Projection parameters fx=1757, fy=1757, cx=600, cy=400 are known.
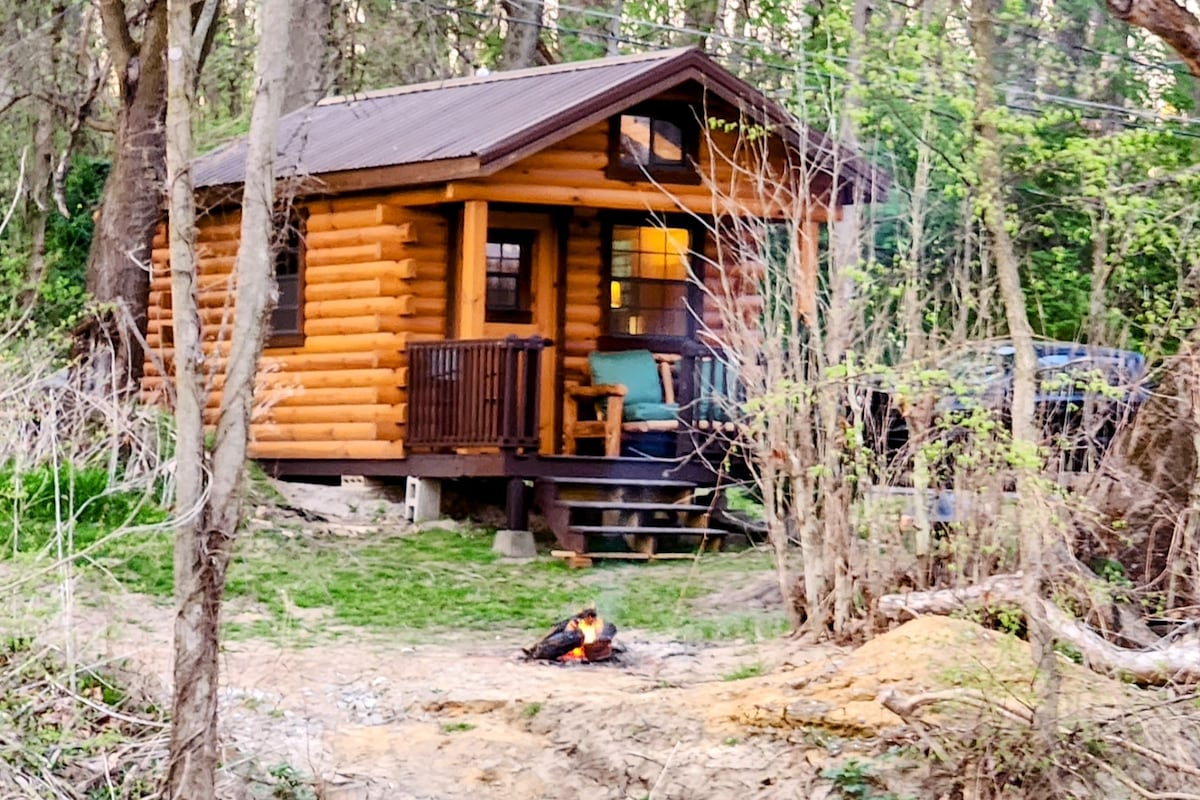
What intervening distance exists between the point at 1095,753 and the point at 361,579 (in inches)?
277

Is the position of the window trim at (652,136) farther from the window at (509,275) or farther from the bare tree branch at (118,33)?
the bare tree branch at (118,33)

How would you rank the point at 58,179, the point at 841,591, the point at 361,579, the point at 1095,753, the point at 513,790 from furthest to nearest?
the point at 58,179 → the point at 361,579 → the point at 841,591 → the point at 513,790 → the point at 1095,753

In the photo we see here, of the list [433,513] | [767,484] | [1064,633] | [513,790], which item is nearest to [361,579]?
[433,513]

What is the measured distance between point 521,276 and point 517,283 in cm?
8

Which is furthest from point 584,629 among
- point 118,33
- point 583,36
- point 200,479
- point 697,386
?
point 583,36

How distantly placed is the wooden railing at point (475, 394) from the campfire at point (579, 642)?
5.02m

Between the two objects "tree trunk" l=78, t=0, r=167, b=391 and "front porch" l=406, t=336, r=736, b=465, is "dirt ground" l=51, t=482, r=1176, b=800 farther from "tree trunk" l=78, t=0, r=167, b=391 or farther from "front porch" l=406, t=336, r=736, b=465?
"tree trunk" l=78, t=0, r=167, b=391

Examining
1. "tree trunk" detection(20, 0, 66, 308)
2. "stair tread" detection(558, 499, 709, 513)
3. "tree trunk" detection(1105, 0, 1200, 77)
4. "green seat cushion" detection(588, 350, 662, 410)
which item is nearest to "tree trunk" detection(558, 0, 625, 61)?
"tree trunk" detection(20, 0, 66, 308)

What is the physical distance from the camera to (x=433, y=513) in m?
16.7

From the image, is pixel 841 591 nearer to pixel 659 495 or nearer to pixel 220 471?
pixel 220 471

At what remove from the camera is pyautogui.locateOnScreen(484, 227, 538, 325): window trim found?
17547 millimetres

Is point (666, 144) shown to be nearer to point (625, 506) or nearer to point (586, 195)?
point (586, 195)

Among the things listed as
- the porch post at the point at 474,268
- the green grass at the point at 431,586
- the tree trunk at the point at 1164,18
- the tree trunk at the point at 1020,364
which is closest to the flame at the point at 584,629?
the green grass at the point at 431,586

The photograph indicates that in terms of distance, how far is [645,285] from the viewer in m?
Answer: 18.0
